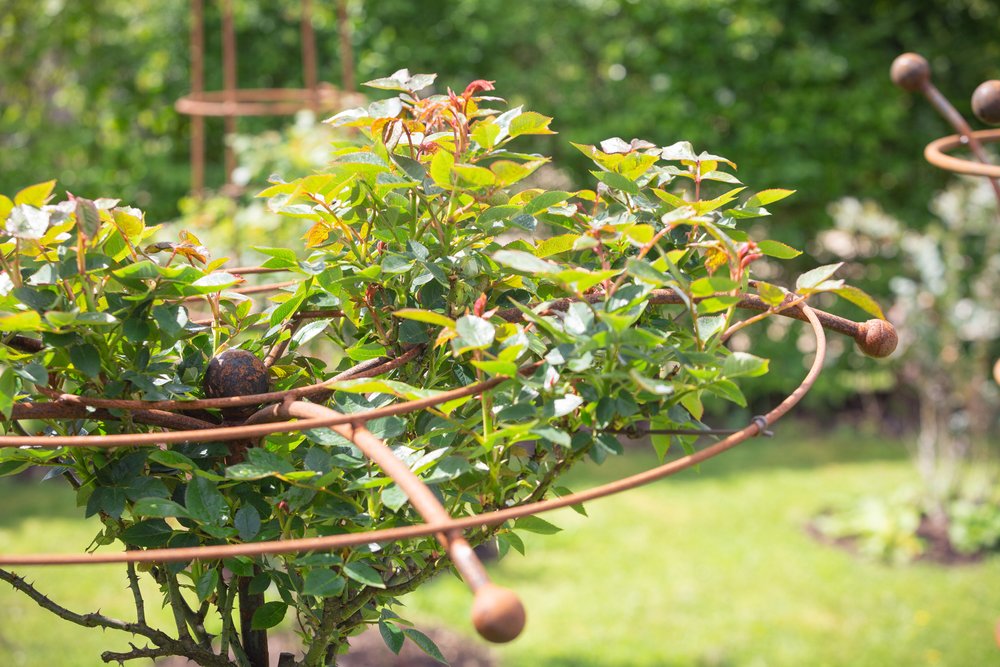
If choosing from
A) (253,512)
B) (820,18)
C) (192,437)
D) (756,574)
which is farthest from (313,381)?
(820,18)

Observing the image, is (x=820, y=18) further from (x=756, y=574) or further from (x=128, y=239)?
(x=128, y=239)

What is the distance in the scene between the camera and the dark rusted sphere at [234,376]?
0.86 metres

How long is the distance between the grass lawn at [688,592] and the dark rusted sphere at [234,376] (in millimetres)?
2395

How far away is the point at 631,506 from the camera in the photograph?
4.60m

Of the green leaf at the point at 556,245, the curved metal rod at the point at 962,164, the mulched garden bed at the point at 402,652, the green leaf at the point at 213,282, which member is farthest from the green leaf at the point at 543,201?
the mulched garden bed at the point at 402,652

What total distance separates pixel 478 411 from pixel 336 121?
13.1 inches

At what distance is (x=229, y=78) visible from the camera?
4.26m

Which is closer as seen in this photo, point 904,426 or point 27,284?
point 27,284

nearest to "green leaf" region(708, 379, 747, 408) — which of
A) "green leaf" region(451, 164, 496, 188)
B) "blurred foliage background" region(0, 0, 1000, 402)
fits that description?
"green leaf" region(451, 164, 496, 188)

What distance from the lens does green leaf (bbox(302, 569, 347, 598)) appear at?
74 centimetres

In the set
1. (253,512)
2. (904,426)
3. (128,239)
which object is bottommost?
(904,426)

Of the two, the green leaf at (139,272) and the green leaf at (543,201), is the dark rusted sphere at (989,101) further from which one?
the green leaf at (139,272)

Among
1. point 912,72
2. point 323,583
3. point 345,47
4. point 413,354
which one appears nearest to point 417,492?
point 323,583

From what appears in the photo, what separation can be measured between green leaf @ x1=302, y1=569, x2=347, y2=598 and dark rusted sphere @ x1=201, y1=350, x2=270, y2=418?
19 centimetres
